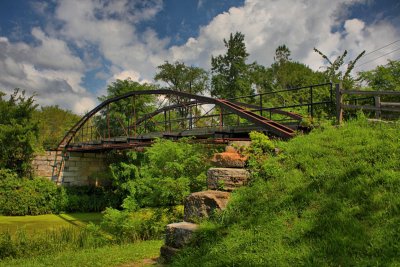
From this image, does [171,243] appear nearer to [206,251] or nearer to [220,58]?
[206,251]

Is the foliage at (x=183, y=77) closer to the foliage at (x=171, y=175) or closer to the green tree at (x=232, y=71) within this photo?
the green tree at (x=232, y=71)

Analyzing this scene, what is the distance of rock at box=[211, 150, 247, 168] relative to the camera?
644 centimetres

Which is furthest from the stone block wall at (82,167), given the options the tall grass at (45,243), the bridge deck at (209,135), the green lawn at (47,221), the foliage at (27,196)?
the tall grass at (45,243)

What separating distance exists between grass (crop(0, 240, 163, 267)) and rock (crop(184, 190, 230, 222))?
1305 mm

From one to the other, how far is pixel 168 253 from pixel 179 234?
0.38m

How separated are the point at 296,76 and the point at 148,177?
35999 millimetres

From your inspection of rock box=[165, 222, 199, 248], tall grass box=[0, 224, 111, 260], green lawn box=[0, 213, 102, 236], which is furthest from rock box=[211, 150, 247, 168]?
green lawn box=[0, 213, 102, 236]

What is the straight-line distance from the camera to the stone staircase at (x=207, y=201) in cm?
561

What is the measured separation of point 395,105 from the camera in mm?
8445

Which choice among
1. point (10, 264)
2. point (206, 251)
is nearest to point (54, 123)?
point (10, 264)

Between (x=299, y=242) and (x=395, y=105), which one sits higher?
(x=395, y=105)

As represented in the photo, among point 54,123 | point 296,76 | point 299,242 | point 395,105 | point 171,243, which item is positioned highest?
point 296,76

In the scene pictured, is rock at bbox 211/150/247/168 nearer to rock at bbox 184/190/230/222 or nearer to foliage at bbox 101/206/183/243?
rock at bbox 184/190/230/222

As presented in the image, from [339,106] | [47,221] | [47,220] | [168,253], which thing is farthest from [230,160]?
[47,220]
